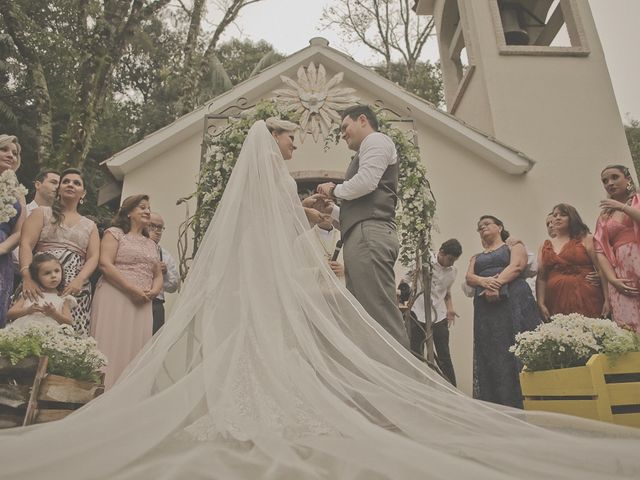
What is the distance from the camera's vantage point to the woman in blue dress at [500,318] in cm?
427

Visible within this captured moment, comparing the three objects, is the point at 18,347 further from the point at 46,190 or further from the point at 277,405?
the point at 46,190

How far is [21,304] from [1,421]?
1157mm

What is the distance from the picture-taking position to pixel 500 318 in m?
4.43

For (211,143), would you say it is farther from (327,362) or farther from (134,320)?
(327,362)

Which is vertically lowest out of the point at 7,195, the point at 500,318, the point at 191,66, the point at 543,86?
the point at 500,318

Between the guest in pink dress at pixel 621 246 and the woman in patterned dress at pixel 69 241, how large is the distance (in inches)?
166

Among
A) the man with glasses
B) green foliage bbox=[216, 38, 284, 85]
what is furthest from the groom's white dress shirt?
green foliage bbox=[216, 38, 284, 85]

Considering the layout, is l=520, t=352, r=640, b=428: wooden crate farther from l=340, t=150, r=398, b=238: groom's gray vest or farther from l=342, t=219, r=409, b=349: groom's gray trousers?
l=340, t=150, r=398, b=238: groom's gray vest

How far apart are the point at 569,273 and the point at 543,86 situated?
5.28 m

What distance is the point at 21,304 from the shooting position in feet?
11.4

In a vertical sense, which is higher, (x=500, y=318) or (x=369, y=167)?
(x=369, y=167)

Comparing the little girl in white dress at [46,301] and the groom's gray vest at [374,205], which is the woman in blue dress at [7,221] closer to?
the little girl in white dress at [46,301]

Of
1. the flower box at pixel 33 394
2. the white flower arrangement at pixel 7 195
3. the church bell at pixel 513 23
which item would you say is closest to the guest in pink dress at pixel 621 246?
the flower box at pixel 33 394

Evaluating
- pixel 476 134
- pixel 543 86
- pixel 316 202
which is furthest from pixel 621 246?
pixel 543 86
